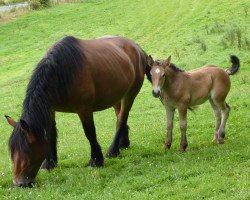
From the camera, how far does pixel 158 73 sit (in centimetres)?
939

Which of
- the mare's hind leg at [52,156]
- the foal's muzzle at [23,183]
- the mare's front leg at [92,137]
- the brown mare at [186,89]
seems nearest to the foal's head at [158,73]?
the brown mare at [186,89]

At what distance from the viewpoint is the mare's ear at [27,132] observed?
25.0 feet

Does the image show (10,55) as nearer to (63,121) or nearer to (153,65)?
(63,121)

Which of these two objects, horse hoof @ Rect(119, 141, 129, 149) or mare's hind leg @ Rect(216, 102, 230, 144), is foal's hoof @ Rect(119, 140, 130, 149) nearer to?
horse hoof @ Rect(119, 141, 129, 149)

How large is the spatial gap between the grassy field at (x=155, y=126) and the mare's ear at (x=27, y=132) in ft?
2.71

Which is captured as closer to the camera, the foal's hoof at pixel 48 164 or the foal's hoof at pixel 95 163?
the foal's hoof at pixel 95 163

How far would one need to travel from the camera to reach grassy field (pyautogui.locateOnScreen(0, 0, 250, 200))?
764 centimetres

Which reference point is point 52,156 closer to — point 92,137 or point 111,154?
point 92,137

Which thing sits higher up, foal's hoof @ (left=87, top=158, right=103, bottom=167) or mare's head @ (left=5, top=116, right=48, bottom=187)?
mare's head @ (left=5, top=116, right=48, bottom=187)

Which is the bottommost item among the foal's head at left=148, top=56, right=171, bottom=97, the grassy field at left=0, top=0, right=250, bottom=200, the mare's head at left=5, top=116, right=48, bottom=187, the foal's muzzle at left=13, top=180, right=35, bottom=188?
the grassy field at left=0, top=0, right=250, bottom=200

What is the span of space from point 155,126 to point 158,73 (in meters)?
4.13

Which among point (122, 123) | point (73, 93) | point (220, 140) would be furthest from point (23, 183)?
point (220, 140)

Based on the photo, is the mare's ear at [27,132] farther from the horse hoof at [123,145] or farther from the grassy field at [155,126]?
the horse hoof at [123,145]

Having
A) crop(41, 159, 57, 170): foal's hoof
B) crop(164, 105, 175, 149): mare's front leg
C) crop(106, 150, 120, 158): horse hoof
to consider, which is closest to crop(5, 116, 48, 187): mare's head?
crop(41, 159, 57, 170): foal's hoof
